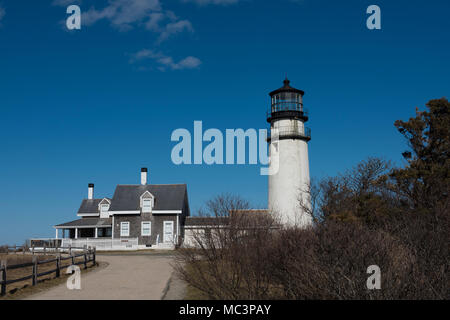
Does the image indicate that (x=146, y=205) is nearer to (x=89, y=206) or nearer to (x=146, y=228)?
(x=146, y=228)

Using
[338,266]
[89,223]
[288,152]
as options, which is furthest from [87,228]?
[338,266]

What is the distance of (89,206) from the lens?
4566 centimetres

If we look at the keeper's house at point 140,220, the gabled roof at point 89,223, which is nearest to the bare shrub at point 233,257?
the keeper's house at point 140,220

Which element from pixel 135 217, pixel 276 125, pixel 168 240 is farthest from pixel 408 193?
pixel 135 217

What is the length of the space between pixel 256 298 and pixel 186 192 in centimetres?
3443

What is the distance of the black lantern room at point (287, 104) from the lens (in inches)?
1283

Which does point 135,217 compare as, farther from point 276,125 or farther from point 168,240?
point 276,125

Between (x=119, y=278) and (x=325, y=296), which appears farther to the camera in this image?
(x=119, y=278)

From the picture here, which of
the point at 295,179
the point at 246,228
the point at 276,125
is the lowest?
the point at 246,228

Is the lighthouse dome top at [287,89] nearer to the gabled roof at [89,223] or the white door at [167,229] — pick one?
the white door at [167,229]

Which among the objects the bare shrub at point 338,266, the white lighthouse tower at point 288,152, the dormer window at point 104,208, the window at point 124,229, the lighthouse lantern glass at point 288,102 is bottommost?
the window at point 124,229

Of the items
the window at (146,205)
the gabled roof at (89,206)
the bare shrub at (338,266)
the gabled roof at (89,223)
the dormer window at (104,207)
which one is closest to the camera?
the bare shrub at (338,266)

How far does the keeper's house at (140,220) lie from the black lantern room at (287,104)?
13.0 m
